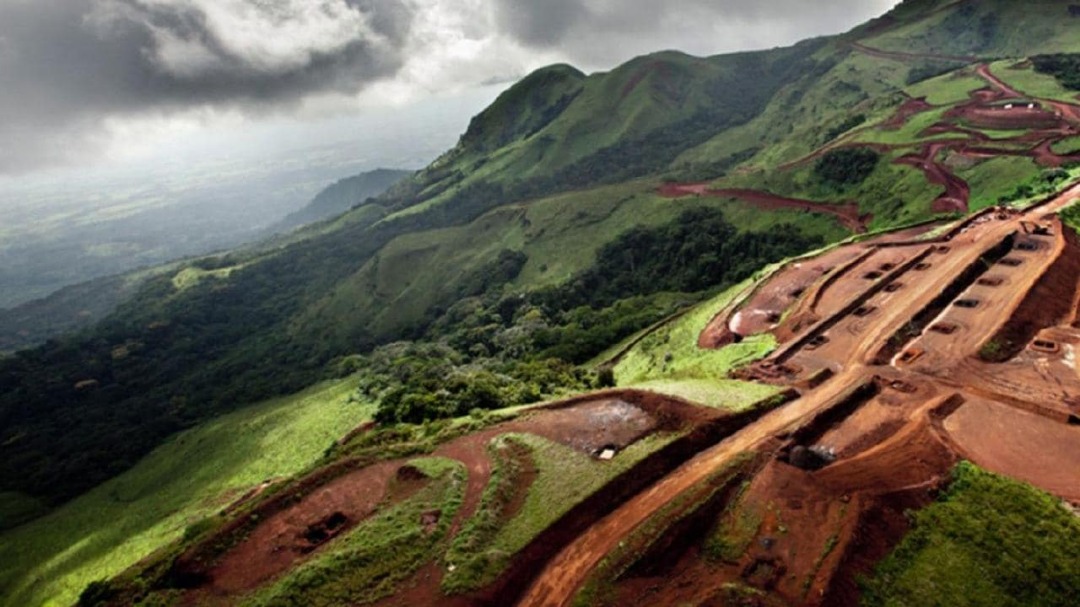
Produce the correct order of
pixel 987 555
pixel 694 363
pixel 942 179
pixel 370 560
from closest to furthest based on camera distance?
1. pixel 987 555
2. pixel 370 560
3. pixel 694 363
4. pixel 942 179

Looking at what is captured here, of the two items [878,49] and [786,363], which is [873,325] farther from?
[878,49]

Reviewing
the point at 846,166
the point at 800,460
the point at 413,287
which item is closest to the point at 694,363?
the point at 800,460

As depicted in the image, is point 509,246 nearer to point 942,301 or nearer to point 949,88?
point 949,88

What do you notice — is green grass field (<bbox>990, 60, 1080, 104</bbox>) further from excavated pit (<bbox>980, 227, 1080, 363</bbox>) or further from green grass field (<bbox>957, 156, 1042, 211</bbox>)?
excavated pit (<bbox>980, 227, 1080, 363</bbox>)

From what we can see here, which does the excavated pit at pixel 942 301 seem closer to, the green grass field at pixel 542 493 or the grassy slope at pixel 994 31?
the green grass field at pixel 542 493

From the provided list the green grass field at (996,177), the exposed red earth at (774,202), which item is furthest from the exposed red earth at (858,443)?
the exposed red earth at (774,202)
